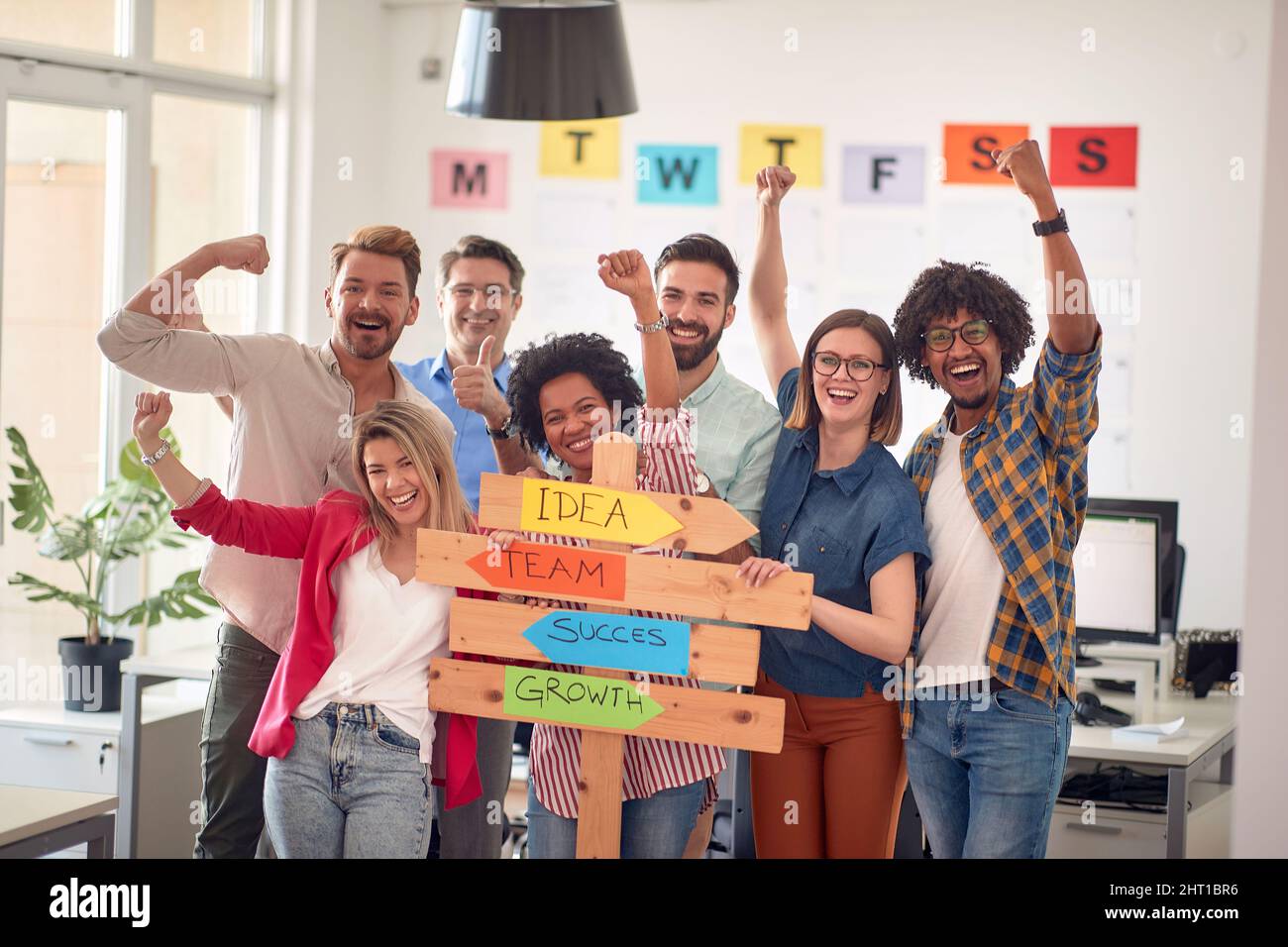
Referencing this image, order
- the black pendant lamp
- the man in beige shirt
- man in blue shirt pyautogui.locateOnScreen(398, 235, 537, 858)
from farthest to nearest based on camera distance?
1. man in blue shirt pyautogui.locateOnScreen(398, 235, 537, 858)
2. the black pendant lamp
3. the man in beige shirt

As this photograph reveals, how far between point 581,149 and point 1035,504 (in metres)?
3.53

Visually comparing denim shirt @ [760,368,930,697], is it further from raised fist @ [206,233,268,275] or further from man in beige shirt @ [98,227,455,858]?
raised fist @ [206,233,268,275]

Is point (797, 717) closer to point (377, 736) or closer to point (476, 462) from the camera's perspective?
point (377, 736)

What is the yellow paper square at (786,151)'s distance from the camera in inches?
201

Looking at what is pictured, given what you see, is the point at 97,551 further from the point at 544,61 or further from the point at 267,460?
the point at 544,61

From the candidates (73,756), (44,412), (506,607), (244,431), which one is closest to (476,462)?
(244,431)

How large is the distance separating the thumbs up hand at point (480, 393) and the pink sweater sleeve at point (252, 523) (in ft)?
0.99

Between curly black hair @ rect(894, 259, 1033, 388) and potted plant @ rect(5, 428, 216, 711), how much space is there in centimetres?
233

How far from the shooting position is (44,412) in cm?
459

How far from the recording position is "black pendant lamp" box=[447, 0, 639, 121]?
2.98m

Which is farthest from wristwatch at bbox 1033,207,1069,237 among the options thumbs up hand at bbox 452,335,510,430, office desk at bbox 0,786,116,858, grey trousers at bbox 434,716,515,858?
office desk at bbox 0,786,116,858

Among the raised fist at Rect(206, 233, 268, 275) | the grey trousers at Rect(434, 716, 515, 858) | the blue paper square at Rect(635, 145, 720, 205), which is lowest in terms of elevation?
the grey trousers at Rect(434, 716, 515, 858)

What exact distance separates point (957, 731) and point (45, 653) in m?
3.41

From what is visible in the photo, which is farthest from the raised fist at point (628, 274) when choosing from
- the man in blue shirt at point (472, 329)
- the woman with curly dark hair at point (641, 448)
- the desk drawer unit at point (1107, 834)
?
the desk drawer unit at point (1107, 834)
